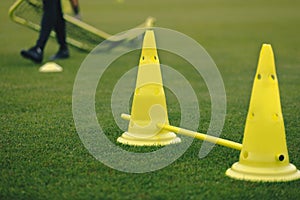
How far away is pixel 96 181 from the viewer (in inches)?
137

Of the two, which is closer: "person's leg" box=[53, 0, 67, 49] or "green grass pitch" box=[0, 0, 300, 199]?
"green grass pitch" box=[0, 0, 300, 199]

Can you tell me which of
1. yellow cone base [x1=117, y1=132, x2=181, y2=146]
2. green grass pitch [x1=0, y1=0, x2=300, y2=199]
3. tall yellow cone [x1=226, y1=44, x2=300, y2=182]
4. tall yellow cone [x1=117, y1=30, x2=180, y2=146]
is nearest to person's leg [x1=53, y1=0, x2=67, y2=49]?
green grass pitch [x1=0, y1=0, x2=300, y2=199]

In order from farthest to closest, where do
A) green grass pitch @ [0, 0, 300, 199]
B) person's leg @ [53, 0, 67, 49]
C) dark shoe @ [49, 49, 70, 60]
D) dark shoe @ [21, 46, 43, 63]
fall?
1. dark shoe @ [49, 49, 70, 60]
2. person's leg @ [53, 0, 67, 49]
3. dark shoe @ [21, 46, 43, 63]
4. green grass pitch @ [0, 0, 300, 199]

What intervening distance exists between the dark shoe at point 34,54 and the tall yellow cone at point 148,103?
413 cm

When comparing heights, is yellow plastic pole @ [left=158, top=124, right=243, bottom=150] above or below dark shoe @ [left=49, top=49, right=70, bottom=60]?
above

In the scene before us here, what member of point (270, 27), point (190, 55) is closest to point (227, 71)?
point (190, 55)

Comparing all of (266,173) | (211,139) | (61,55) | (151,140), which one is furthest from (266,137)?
(61,55)

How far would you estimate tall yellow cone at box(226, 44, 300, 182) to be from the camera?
11.6 feet

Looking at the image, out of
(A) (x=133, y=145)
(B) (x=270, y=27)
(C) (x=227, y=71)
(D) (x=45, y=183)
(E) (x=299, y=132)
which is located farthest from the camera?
(B) (x=270, y=27)

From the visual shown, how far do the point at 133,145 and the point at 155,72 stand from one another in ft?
1.58

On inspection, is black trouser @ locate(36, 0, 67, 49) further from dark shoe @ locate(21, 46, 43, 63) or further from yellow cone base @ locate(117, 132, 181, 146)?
yellow cone base @ locate(117, 132, 181, 146)

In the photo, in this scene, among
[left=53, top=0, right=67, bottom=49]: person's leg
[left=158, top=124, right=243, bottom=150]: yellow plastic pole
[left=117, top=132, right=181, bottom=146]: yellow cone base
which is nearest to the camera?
[left=158, top=124, right=243, bottom=150]: yellow plastic pole

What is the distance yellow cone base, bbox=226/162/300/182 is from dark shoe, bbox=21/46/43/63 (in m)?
5.18

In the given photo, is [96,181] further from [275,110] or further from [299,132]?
[299,132]
